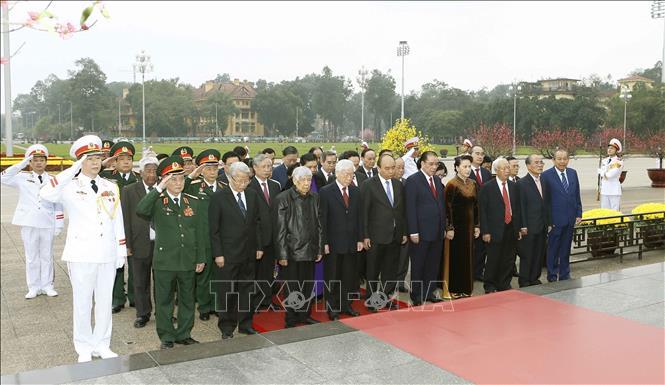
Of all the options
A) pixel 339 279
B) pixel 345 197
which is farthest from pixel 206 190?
pixel 339 279

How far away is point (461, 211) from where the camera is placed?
6.80 meters

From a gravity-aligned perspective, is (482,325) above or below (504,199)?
below

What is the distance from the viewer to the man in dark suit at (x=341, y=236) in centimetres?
596

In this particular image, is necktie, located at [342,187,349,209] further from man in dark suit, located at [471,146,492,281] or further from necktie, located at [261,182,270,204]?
man in dark suit, located at [471,146,492,281]

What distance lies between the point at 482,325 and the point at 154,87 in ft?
187

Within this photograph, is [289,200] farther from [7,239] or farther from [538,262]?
[7,239]

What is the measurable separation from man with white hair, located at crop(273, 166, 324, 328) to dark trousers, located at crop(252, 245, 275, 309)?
496 millimetres

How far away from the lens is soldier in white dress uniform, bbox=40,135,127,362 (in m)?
4.47

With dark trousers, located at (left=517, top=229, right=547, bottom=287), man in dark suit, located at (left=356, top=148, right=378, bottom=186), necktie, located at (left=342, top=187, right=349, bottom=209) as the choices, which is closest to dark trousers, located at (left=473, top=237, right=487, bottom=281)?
dark trousers, located at (left=517, top=229, right=547, bottom=287)

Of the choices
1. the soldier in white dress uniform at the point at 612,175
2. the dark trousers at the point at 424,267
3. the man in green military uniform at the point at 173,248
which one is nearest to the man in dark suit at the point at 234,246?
the man in green military uniform at the point at 173,248

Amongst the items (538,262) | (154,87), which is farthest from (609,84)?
(538,262)

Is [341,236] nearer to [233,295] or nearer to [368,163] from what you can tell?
[233,295]

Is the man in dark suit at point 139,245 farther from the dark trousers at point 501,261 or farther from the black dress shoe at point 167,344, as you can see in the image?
the dark trousers at point 501,261

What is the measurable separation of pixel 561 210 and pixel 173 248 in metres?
5.07
